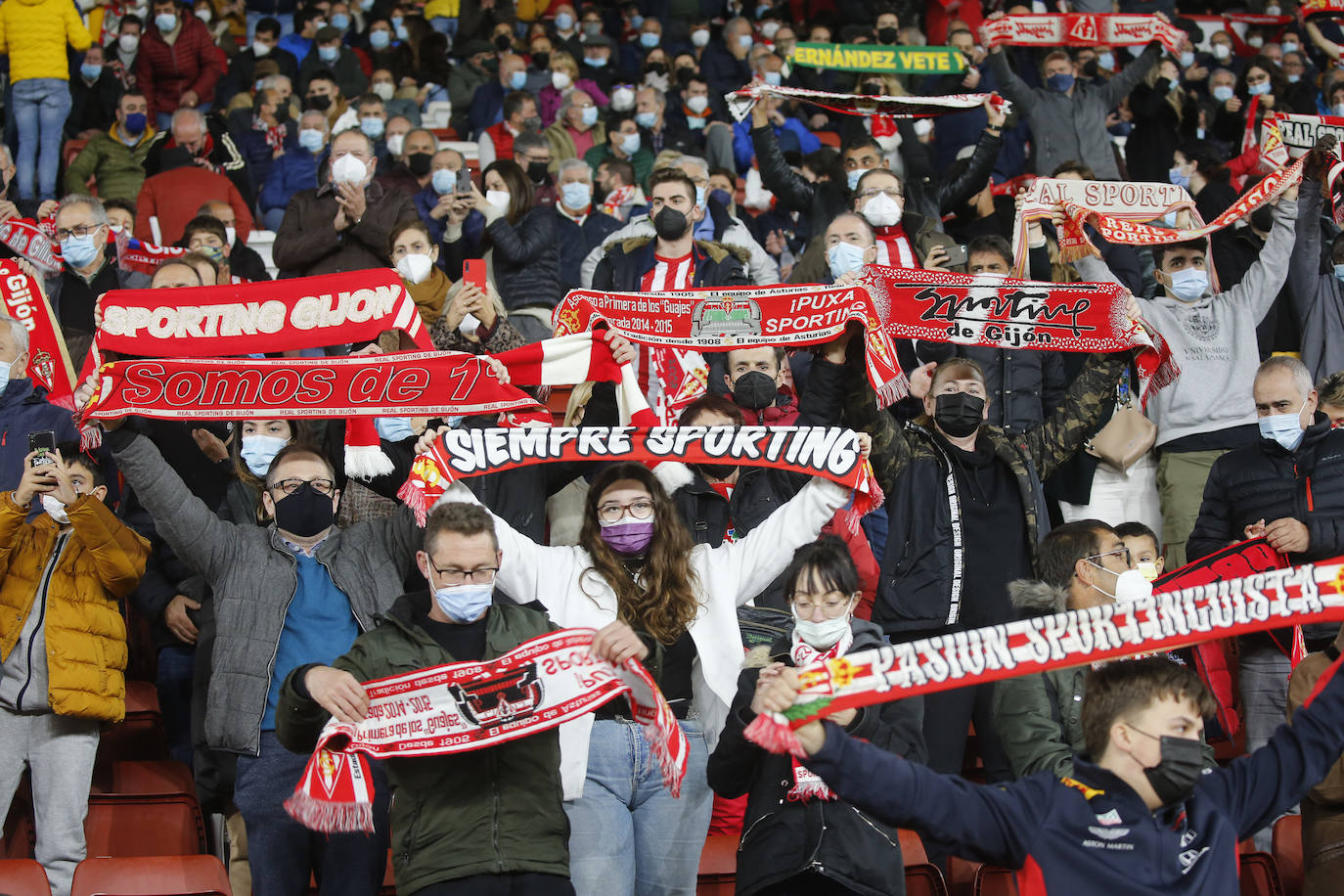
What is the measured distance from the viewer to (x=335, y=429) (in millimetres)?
6984

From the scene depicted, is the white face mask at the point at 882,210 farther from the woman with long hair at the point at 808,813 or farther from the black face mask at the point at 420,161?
the woman with long hair at the point at 808,813

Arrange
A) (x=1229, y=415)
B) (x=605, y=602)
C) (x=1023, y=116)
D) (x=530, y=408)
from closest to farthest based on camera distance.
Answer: (x=605, y=602) < (x=530, y=408) < (x=1229, y=415) < (x=1023, y=116)

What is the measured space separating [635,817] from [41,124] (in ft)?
31.6

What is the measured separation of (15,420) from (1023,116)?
7.88 metres

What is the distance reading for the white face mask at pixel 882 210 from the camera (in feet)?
27.1

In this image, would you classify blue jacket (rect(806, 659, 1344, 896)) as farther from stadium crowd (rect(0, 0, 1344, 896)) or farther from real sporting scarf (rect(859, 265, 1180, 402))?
real sporting scarf (rect(859, 265, 1180, 402))

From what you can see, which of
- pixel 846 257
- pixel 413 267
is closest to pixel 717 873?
pixel 846 257

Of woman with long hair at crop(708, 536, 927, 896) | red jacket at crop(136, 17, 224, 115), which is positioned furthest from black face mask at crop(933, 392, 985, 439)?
red jacket at crop(136, 17, 224, 115)

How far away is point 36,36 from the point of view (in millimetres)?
12406

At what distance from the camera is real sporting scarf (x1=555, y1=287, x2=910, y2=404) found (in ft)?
22.1

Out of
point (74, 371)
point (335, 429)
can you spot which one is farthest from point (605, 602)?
point (74, 371)

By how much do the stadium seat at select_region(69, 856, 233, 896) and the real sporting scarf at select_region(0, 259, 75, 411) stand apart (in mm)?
2617

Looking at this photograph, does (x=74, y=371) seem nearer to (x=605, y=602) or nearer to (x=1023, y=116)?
(x=605, y=602)

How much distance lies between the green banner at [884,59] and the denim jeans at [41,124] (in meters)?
5.84
